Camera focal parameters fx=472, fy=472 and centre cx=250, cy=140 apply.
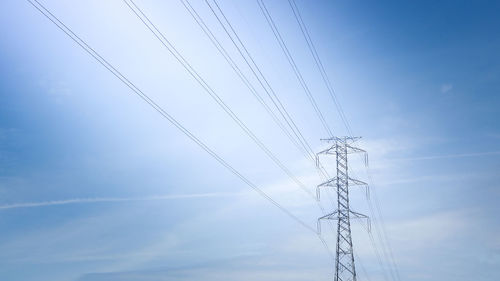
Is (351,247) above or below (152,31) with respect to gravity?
below

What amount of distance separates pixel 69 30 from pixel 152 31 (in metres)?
6.11

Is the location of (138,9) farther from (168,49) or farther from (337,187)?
(337,187)

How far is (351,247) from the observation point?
171 ft

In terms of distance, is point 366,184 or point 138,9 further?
point 366,184

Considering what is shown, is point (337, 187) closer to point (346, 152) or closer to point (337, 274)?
point (346, 152)

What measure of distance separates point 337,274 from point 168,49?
1226 inches

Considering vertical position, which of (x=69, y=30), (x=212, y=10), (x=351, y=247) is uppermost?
(x=212, y=10)

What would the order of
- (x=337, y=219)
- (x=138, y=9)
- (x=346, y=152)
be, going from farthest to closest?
(x=346, y=152) → (x=337, y=219) → (x=138, y=9)

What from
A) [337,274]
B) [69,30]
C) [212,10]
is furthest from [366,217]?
[69,30]

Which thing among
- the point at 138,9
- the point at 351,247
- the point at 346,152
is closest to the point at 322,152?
the point at 346,152

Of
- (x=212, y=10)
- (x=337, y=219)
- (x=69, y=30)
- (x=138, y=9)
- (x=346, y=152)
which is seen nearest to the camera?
(x=69, y=30)

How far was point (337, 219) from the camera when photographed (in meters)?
53.8

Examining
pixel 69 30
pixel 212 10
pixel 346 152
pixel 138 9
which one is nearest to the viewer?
pixel 69 30

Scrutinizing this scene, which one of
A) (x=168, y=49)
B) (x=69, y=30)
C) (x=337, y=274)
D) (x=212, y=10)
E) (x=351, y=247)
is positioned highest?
(x=212, y=10)
